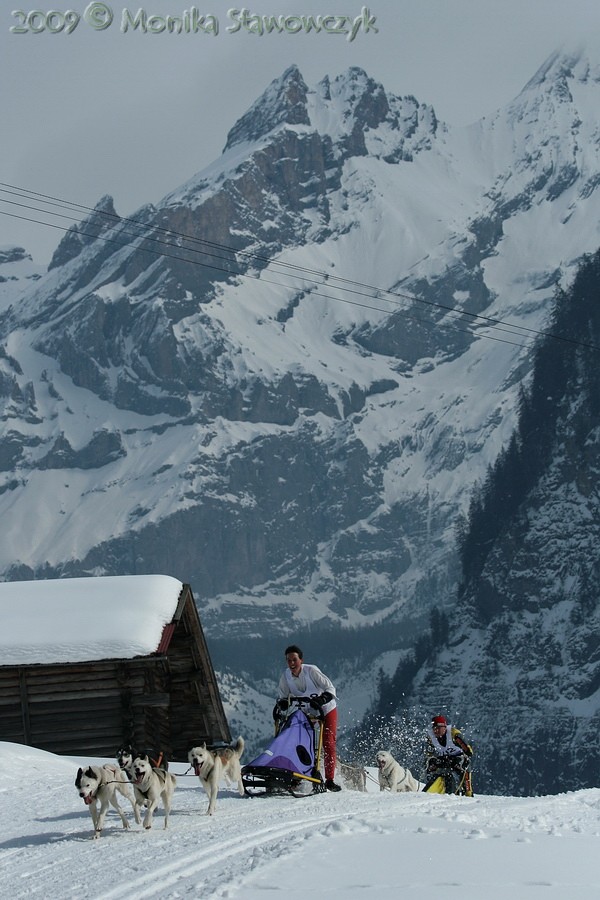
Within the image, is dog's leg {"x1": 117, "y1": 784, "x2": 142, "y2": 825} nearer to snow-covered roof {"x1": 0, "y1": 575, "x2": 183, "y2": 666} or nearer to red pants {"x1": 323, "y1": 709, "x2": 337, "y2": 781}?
red pants {"x1": 323, "y1": 709, "x2": 337, "y2": 781}

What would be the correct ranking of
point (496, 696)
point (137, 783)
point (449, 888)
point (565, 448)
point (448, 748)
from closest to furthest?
point (449, 888) → point (137, 783) → point (448, 748) → point (496, 696) → point (565, 448)

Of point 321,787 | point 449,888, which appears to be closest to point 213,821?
point 321,787

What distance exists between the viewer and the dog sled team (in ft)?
43.2

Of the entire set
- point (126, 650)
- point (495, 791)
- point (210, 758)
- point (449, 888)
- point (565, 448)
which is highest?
point (565, 448)

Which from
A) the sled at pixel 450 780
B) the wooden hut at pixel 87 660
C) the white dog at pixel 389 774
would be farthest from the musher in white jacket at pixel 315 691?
the wooden hut at pixel 87 660

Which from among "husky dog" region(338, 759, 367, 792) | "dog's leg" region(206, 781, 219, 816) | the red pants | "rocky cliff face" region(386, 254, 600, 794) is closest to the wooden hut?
"husky dog" region(338, 759, 367, 792)

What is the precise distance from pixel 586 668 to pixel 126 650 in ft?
534

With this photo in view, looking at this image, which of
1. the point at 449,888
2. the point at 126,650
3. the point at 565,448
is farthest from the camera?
the point at 565,448

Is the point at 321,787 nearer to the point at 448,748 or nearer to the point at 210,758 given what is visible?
the point at 210,758

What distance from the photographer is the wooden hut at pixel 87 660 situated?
24.6 m

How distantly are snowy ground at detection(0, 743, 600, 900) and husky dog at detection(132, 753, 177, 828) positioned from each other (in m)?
0.21

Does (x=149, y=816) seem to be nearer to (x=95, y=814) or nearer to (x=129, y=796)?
(x=95, y=814)

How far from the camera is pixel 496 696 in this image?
17650cm

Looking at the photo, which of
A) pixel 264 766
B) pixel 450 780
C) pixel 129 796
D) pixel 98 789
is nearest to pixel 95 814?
pixel 98 789
